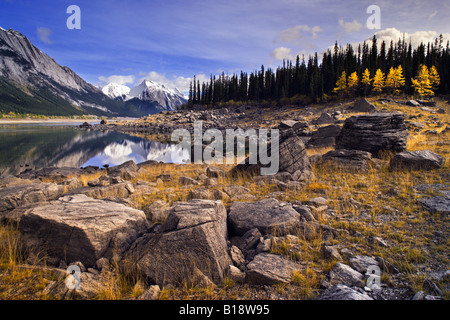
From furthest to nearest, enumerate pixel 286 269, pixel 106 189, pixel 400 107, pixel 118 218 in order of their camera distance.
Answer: pixel 400 107 < pixel 106 189 < pixel 118 218 < pixel 286 269

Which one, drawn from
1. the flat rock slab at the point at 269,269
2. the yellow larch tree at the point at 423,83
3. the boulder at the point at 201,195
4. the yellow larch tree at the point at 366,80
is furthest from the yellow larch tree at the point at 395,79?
the flat rock slab at the point at 269,269

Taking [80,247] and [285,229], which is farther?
[285,229]

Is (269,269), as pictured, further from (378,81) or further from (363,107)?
(378,81)

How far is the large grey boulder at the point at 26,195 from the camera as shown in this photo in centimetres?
738

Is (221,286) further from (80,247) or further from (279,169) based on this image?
(279,169)

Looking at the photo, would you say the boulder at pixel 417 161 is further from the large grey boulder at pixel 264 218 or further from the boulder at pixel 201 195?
the boulder at pixel 201 195

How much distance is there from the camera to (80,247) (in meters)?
5.13

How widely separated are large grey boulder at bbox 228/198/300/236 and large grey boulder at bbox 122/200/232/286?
1437mm

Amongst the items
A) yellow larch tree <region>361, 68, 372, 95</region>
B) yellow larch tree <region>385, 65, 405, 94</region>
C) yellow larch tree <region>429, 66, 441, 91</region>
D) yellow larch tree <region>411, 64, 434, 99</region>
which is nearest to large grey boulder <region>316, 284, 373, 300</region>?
yellow larch tree <region>361, 68, 372, 95</region>

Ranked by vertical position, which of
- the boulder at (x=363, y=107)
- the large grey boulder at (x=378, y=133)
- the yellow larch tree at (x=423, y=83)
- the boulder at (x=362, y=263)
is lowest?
the boulder at (x=362, y=263)

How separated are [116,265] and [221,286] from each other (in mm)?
2255

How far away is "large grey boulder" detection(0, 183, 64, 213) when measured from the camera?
24.2ft

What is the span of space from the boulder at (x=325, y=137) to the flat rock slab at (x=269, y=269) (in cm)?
2125
